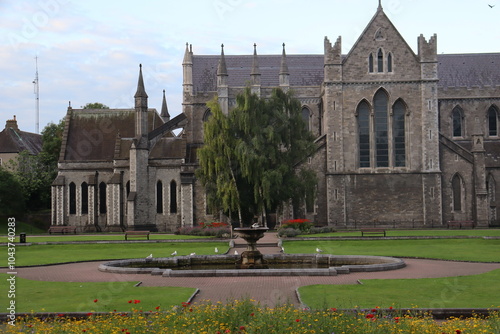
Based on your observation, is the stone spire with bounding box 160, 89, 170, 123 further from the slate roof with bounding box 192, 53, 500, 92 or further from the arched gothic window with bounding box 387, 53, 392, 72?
the arched gothic window with bounding box 387, 53, 392, 72

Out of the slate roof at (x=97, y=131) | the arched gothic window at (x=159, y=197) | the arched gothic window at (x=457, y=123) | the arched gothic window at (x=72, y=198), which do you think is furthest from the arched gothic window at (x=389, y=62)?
the arched gothic window at (x=72, y=198)

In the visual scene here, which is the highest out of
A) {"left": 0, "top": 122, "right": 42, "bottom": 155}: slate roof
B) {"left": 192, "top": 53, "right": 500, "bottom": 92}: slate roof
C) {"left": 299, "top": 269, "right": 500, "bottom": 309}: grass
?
{"left": 192, "top": 53, "right": 500, "bottom": 92}: slate roof

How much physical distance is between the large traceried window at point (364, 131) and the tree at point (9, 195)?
35.8 m

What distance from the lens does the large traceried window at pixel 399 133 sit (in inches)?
2330

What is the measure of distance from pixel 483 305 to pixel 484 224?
42.0m

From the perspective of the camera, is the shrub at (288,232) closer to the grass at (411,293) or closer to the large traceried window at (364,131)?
the large traceried window at (364,131)

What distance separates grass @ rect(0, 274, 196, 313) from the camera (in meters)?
17.6

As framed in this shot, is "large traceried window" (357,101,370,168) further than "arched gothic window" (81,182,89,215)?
No

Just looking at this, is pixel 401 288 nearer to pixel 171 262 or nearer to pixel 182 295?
pixel 182 295

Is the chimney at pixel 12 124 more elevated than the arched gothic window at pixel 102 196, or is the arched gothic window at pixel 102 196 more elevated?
the chimney at pixel 12 124

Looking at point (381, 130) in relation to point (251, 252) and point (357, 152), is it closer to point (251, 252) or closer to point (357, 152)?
point (357, 152)

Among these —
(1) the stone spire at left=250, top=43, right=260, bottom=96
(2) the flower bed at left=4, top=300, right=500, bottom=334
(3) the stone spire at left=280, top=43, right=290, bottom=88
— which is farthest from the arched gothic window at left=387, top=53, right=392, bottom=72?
(2) the flower bed at left=4, top=300, right=500, bottom=334

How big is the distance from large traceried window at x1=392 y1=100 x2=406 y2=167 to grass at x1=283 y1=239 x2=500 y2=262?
18.3m

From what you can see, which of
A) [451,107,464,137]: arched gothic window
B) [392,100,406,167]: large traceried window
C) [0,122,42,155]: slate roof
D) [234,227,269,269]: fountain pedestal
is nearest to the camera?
[234,227,269,269]: fountain pedestal
